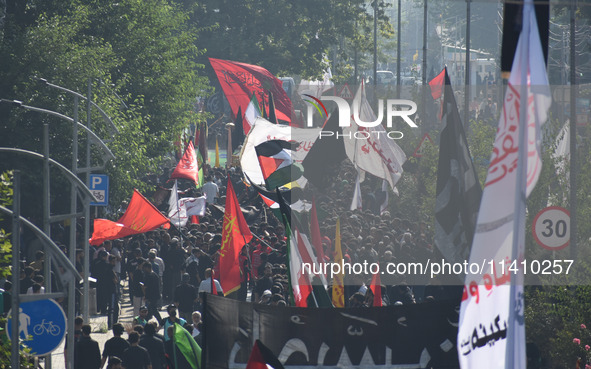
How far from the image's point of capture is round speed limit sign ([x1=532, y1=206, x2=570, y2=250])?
16312 mm

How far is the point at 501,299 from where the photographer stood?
223 inches

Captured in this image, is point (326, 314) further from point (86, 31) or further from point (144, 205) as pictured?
point (86, 31)

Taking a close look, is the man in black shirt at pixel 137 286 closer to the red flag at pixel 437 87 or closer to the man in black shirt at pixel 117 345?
the man in black shirt at pixel 117 345

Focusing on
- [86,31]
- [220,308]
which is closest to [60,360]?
[220,308]

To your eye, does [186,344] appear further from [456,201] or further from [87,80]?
[87,80]

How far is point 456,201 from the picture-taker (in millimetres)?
12984

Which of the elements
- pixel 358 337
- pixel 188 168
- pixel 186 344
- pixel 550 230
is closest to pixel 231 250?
pixel 186 344

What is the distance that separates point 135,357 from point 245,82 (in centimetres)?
2669

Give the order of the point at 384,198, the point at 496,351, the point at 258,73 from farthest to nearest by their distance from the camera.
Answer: the point at 258,73 < the point at 384,198 < the point at 496,351

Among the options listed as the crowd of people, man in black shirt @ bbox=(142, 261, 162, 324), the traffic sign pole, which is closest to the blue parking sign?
the crowd of people

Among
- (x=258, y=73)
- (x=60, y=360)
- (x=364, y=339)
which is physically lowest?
(x=60, y=360)

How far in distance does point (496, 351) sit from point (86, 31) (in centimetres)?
2680

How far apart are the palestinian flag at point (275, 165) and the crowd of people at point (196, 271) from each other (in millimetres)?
1066

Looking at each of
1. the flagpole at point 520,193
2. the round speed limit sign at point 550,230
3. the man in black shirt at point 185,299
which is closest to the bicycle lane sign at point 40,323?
the man in black shirt at point 185,299
